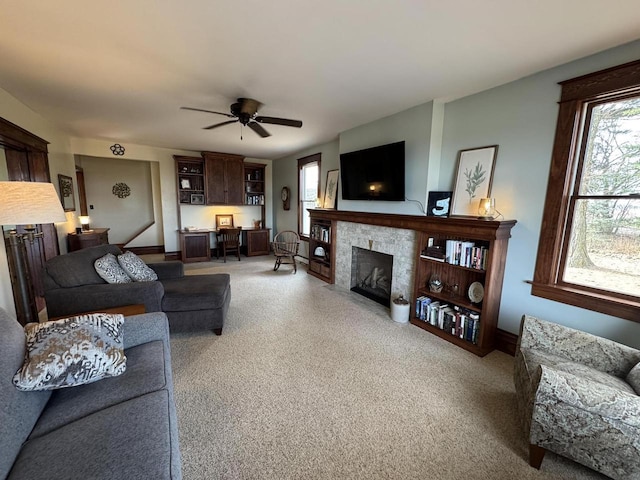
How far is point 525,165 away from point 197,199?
19.9ft

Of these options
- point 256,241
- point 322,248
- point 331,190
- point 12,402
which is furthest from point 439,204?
point 256,241

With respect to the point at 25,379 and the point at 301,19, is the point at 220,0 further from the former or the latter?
the point at 25,379

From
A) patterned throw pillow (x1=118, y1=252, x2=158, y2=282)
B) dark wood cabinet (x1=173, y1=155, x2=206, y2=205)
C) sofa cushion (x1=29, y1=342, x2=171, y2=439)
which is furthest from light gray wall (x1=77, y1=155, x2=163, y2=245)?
sofa cushion (x1=29, y1=342, x2=171, y2=439)

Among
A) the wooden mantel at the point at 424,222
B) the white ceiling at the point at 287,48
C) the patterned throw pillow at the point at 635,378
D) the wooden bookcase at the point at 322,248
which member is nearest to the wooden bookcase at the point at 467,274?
the wooden mantel at the point at 424,222

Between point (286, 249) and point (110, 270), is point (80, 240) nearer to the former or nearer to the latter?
point (110, 270)

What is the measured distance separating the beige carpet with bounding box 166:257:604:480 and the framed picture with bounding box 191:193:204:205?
4052mm

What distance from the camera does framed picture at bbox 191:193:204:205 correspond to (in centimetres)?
623

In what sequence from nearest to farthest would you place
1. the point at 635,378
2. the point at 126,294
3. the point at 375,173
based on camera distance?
the point at 635,378
the point at 126,294
the point at 375,173

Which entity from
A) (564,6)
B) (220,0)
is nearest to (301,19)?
(220,0)

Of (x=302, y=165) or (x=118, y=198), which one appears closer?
(x=302, y=165)

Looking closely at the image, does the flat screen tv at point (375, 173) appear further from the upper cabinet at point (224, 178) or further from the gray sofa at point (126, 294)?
the upper cabinet at point (224, 178)

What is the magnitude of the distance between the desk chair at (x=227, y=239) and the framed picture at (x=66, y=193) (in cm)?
254

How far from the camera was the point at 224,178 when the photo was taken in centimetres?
627

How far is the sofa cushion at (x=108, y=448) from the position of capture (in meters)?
0.89
